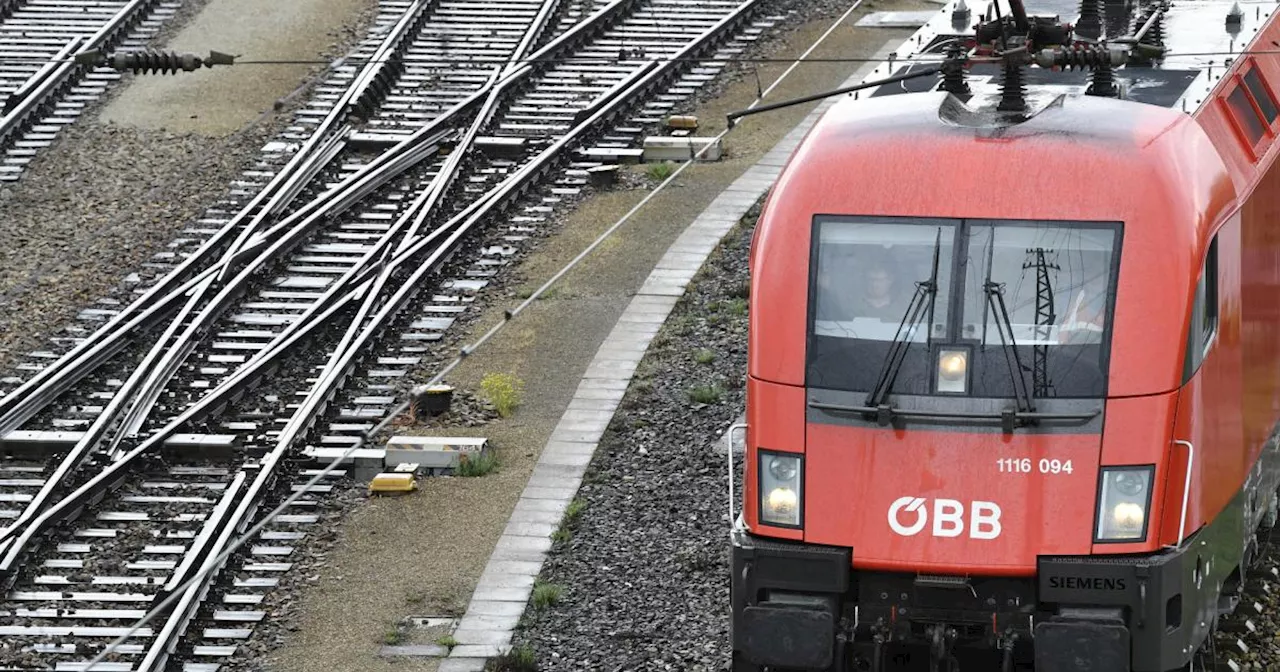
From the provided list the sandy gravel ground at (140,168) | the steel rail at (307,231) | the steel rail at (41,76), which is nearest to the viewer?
the steel rail at (307,231)

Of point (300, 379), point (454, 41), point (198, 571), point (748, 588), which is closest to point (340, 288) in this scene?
point (300, 379)

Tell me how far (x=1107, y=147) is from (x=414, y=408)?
7.69 metres

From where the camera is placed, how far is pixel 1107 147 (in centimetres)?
1134

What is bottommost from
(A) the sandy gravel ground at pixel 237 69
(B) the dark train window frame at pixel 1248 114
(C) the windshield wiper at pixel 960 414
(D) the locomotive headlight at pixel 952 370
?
(A) the sandy gravel ground at pixel 237 69

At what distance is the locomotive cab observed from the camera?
10.8 meters

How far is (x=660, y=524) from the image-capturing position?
15227mm

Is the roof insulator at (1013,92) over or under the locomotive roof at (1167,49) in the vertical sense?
over

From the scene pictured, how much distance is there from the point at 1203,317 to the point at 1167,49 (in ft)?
10.5

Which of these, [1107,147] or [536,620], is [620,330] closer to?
[536,620]

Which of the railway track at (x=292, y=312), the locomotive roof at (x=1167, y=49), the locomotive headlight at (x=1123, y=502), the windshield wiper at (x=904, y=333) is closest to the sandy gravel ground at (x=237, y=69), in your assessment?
the railway track at (x=292, y=312)

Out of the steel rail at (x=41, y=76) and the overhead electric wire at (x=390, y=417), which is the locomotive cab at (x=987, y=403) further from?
the steel rail at (x=41, y=76)

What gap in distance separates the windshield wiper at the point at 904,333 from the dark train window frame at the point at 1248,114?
2.71m

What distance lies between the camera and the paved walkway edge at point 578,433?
14008 millimetres

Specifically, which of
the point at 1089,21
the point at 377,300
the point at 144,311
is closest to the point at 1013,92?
the point at 1089,21
